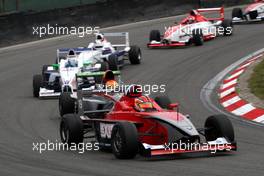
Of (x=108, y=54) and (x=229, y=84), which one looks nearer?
(x=229, y=84)

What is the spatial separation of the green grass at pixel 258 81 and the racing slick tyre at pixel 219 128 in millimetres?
5154

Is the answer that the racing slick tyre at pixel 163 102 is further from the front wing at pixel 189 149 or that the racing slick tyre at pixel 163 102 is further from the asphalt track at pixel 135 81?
the front wing at pixel 189 149

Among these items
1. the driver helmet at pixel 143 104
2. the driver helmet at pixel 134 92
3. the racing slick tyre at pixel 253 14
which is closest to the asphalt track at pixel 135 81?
the racing slick tyre at pixel 253 14

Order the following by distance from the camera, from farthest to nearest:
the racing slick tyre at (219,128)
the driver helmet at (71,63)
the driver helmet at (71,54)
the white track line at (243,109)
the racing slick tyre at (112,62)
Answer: the racing slick tyre at (112,62)
the driver helmet at (71,54)
the driver helmet at (71,63)
the white track line at (243,109)
the racing slick tyre at (219,128)

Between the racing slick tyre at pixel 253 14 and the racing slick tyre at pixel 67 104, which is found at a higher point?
the racing slick tyre at pixel 253 14

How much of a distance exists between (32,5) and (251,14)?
8.57 m

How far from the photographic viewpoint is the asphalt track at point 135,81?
41.0 feet

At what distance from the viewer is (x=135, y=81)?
23.7 m

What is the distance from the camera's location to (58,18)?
32156 millimetres

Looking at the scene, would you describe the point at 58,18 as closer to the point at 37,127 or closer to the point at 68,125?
the point at 37,127

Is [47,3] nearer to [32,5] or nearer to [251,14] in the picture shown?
[32,5]

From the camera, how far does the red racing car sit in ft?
43.6

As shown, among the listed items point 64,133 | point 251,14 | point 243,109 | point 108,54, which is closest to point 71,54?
point 108,54

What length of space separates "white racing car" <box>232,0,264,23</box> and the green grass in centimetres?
981
